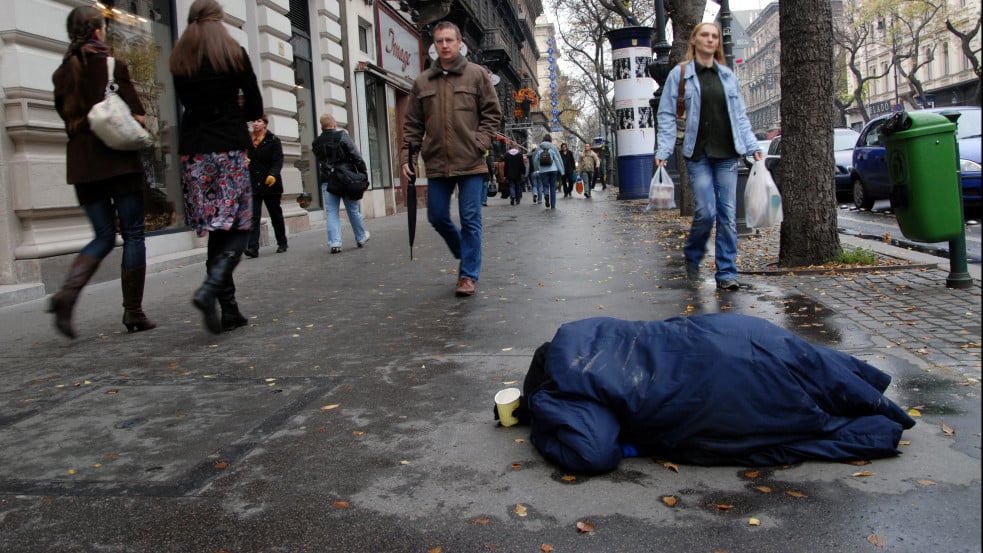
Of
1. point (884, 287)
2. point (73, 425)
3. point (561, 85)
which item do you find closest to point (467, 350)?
point (73, 425)

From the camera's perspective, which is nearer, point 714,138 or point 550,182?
point 714,138

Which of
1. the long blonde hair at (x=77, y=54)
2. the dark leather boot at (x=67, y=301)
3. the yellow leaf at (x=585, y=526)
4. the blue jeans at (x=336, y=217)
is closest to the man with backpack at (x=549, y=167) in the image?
the blue jeans at (x=336, y=217)

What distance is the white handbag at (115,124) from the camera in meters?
5.24

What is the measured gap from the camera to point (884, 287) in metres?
6.40

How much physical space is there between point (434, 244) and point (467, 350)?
7.07 metres

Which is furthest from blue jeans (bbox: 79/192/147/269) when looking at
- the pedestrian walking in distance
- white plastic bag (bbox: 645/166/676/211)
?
white plastic bag (bbox: 645/166/676/211)

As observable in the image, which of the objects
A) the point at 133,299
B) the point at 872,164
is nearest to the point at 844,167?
the point at 872,164

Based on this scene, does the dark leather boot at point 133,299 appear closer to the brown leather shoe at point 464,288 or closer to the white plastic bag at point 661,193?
the brown leather shoe at point 464,288

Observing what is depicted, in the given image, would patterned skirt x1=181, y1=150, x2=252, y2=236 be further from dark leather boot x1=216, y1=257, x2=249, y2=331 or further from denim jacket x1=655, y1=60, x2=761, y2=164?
denim jacket x1=655, y1=60, x2=761, y2=164

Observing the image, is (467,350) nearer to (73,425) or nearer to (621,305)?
(621,305)

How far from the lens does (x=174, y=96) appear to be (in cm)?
1185

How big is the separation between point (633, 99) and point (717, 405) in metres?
20.9

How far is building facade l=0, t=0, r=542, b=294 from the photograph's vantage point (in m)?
8.28

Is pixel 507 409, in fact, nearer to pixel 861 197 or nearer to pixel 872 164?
pixel 872 164
